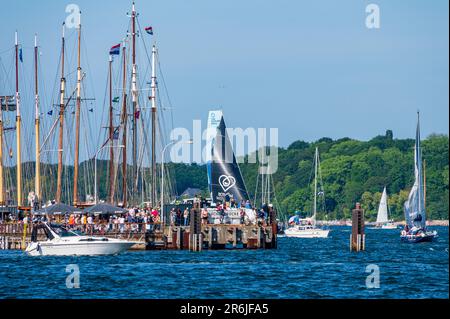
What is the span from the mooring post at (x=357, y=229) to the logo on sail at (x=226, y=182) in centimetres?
1247

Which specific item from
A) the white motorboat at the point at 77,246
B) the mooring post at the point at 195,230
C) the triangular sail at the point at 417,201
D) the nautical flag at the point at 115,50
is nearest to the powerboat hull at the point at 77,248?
the white motorboat at the point at 77,246

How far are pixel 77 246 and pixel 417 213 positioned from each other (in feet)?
180

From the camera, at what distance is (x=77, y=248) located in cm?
8338

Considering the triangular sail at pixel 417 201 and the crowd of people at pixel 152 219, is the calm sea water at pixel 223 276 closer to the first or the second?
the crowd of people at pixel 152 219

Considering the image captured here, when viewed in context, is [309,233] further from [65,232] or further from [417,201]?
[65,232]

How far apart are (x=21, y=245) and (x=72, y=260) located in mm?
18403

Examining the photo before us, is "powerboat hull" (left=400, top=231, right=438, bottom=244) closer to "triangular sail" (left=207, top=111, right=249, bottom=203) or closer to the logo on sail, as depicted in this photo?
"triangular sail" (left=207, top=111, right=249, bottom=203)

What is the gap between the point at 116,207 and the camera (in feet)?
309

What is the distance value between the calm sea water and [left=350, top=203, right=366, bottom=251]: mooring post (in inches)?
88.1

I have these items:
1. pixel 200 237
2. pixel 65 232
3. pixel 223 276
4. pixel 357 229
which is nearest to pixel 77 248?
pixel 65 232

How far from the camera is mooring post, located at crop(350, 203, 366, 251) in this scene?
9025 cm

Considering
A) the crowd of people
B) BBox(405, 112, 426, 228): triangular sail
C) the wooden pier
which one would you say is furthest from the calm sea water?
BBox(405, 112, 426, 228): triangular sail

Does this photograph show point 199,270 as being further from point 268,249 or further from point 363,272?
point 268,249
